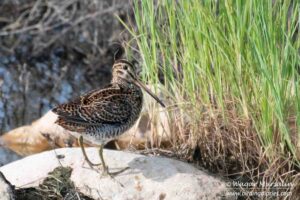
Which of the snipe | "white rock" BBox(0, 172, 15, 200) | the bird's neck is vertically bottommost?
"white rock" BBox(0, 172, 15, 200)

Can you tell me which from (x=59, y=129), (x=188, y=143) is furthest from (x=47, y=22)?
(x=188, y=143)

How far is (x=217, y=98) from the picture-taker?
5.15m

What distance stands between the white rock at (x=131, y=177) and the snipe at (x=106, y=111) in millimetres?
112

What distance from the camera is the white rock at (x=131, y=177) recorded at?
4852 millimetres

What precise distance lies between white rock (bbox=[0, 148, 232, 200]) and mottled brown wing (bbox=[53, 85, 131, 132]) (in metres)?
0.31

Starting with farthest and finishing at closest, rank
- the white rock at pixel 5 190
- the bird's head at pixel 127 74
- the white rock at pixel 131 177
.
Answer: the bird's head at pixel 127 74 → the white rock at pixel 131 177 → the white rock at pixel 5 190

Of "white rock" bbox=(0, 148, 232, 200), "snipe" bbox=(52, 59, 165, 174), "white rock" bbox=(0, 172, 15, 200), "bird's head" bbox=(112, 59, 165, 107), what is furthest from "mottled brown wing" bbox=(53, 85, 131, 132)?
"white rock" bbox=(0, 172, 15, 200)

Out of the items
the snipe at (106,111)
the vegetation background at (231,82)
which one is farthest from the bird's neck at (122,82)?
the vegetation background at (231,82)

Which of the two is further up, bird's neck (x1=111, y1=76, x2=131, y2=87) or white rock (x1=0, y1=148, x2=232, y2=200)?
bird's neck (x1=111, y1=76, x2=131, y2=87)

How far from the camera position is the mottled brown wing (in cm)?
492

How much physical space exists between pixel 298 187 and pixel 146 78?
1.53 metres

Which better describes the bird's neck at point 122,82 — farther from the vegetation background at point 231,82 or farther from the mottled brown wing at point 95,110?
the vegetation background at point 231,82

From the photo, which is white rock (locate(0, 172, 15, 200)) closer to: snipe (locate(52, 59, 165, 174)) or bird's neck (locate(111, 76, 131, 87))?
snipe (locate(52, 59, 165, 174))

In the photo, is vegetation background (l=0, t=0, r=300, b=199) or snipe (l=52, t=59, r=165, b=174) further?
snipe (l=52, t=59, r=165, b=174)
